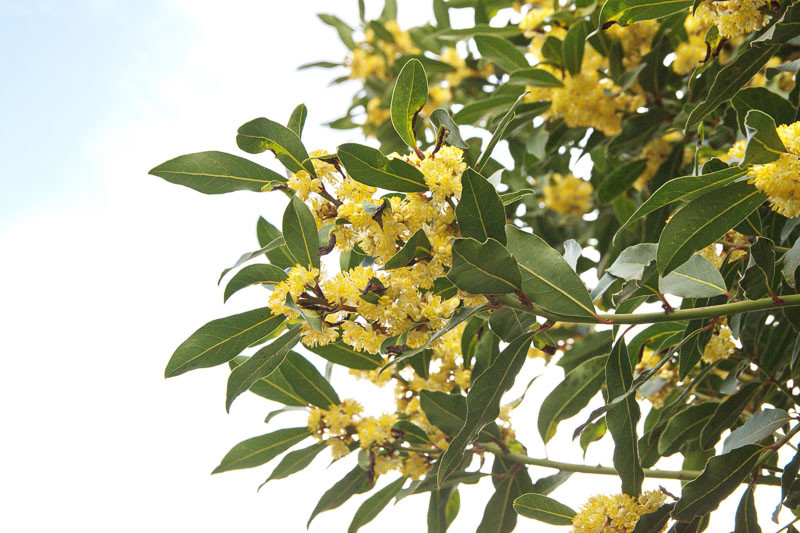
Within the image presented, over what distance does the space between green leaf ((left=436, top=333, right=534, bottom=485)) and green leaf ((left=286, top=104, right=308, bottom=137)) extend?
20.8 inches

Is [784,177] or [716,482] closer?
[784,177]

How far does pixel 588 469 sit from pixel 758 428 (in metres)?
0.40

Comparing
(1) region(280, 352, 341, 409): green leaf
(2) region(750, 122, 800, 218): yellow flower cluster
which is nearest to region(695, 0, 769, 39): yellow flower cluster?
(2) region(750, 122, 800, 218): yellow flower cluster

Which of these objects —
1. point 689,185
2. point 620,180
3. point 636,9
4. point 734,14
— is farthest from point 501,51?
point 689,185

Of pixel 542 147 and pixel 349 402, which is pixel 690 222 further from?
pixel 542 147

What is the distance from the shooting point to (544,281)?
3.38 feet

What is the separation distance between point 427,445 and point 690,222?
0.90m

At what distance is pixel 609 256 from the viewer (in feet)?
7.79

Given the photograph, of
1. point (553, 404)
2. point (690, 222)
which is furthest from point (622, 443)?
point (690, 222)

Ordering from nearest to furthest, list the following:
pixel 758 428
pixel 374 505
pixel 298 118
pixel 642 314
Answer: pixel 642 314, pixel 298 118, pixel 758 428, pixel 374 505

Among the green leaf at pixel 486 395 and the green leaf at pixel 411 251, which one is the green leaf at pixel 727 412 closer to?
the green leaf at pixel 486 395

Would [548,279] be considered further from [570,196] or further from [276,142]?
[570,196]

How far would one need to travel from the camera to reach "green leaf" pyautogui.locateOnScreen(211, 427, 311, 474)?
1.64 metres

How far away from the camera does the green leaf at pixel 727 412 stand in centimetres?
154
